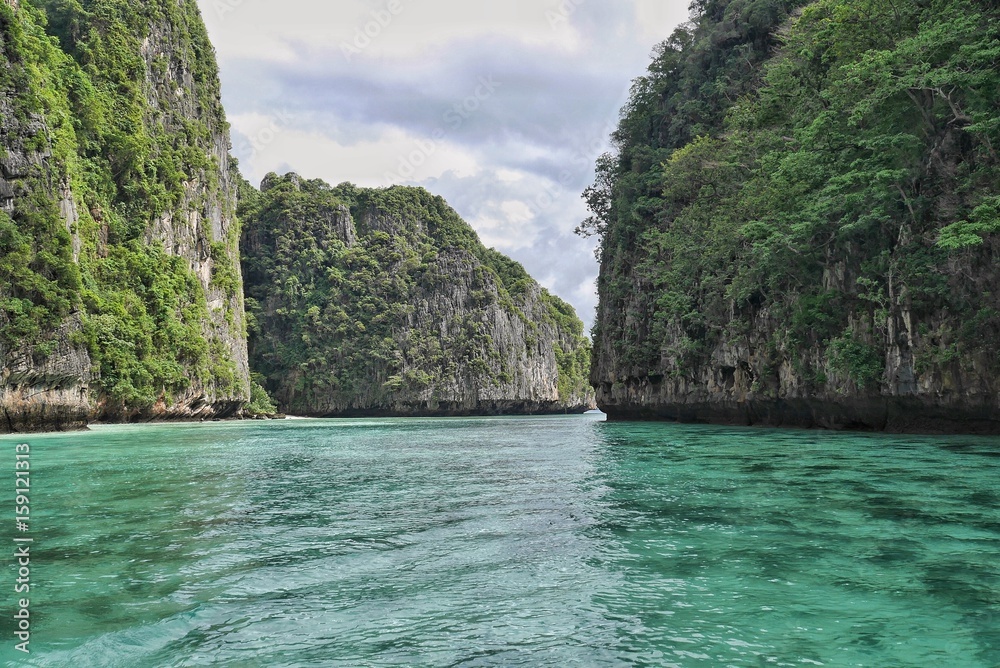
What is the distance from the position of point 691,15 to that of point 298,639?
4852 cm

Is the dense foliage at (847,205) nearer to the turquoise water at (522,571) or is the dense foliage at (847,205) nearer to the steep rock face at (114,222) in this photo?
the turquoise water at (522,571)

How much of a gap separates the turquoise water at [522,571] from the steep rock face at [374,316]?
247 feet

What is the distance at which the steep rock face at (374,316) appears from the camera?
8612cm

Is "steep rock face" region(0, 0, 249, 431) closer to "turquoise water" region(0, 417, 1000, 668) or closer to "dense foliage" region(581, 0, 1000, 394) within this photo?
"turquoise water" region(0, 417, 1000, 668)

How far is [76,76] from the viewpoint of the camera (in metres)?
40.1

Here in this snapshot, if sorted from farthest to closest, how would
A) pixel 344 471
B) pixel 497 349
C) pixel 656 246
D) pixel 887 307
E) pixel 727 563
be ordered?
1. pixel 497 349
2. pixel 656 246
3. pixel 887 307
4. pixel 344 471
5. pixel 727 563

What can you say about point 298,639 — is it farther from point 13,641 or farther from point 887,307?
point 887,307

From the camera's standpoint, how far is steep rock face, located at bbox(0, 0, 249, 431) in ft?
90.0

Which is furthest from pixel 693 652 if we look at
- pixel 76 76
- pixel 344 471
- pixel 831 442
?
pixel 76 76

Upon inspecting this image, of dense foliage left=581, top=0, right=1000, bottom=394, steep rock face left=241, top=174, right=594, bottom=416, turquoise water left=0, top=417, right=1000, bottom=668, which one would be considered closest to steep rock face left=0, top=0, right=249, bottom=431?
turquoise water left=0, top=417, right=1000, bottom=668

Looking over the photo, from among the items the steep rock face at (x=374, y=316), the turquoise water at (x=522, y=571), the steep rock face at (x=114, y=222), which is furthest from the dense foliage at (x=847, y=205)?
the steep rock face at (x=374, y=316)

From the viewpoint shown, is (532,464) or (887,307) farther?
(887,307)

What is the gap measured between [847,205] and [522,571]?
17.5 metres

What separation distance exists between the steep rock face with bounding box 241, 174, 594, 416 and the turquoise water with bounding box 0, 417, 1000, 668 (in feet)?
247
